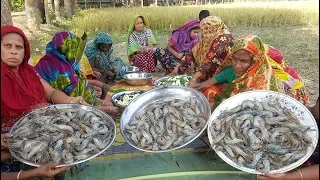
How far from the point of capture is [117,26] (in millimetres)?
13523

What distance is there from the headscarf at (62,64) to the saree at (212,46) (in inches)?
65.8

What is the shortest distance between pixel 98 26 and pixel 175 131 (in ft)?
37.4

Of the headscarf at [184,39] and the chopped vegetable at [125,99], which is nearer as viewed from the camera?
the chopped vegetable at [125,99]

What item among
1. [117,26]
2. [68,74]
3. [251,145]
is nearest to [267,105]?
[251,145]

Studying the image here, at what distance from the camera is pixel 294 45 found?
9.92 m

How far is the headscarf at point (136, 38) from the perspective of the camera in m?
6.67

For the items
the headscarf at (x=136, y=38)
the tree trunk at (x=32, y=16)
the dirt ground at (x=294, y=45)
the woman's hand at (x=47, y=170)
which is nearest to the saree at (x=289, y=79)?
the dirt ground at (x=294, y=45)

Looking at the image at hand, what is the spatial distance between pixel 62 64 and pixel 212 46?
1929 millimetres

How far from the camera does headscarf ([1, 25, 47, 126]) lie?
2.83 meters

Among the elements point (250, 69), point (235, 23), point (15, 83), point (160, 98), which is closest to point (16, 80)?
point (15, 83)

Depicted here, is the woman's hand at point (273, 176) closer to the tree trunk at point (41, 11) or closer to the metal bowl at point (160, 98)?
the metal bowl at point (160, 98)

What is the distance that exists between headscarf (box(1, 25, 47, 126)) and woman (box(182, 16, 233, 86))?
203 centimetres

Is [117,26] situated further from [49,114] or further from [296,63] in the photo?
[49,114]

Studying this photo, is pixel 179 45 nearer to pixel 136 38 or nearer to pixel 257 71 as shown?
pixel 136 38
